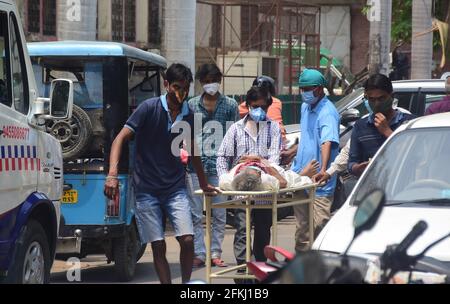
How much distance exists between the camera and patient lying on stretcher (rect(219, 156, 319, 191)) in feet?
27.6

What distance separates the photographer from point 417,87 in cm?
1371

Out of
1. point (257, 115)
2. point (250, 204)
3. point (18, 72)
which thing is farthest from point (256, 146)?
point (18, 72)

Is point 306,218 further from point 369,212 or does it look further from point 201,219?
point 369,212

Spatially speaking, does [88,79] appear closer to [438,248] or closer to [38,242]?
[38,242]

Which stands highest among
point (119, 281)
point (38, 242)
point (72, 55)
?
point (72, 55)

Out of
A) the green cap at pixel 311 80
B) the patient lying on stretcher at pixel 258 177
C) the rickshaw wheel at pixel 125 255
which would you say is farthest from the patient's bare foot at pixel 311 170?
the rickshaw wheel at pixel 125 255

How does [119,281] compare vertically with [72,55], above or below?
below

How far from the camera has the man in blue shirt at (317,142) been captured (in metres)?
9.38

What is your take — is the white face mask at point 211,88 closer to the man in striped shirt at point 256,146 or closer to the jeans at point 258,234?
the man in striped shirt at point 256,146

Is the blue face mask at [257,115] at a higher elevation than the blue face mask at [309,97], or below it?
below

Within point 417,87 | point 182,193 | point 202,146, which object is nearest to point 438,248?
point 182,193

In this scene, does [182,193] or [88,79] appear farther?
[88,79]

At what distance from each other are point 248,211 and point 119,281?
2450 mm

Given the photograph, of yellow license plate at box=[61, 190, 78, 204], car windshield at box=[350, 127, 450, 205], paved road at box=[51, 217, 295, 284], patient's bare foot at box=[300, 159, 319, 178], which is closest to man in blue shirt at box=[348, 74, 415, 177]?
patient's bare foot at box=[300, 159, 319, 178]
